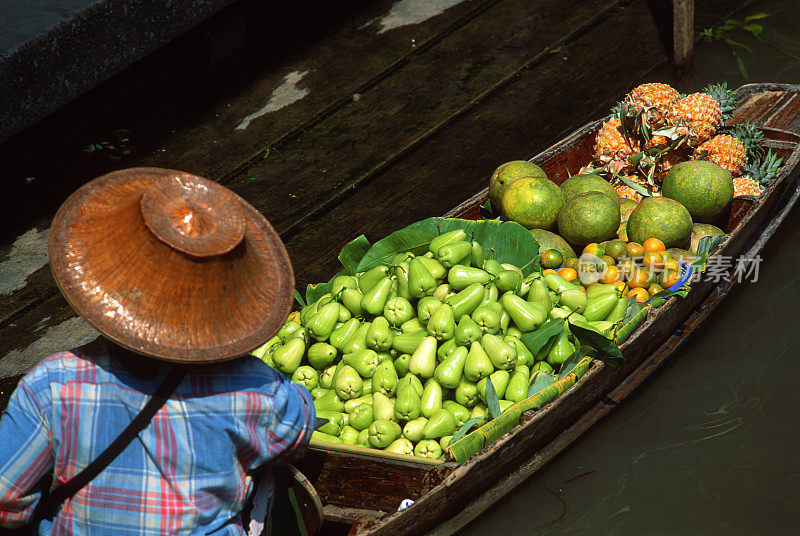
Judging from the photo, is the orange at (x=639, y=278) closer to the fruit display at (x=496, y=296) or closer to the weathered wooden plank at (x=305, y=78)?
the fruit display at (x=496, y=296)

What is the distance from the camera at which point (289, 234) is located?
4.62 metres

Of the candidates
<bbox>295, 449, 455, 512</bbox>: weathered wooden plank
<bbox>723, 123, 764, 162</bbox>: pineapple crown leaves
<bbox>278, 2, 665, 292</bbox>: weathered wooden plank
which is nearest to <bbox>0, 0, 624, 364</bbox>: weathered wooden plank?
<bbox>278, 2, 665, 292</bbox>: weathered wooden plank

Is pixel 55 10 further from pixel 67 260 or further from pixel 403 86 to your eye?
pixel 67 260

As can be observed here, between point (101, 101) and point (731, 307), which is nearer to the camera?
point (731, 307)

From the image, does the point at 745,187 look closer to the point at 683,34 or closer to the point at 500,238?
the point at 500,238

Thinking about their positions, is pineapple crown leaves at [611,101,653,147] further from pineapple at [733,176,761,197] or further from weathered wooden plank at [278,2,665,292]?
weathered wooden plank at [278,2,665,292]

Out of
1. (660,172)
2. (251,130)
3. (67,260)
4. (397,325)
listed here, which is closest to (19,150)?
(251,130)

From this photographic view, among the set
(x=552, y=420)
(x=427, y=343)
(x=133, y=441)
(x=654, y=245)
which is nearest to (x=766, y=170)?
(x=654, y=245)

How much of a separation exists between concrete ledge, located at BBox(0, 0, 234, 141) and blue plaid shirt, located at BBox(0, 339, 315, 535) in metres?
2.99

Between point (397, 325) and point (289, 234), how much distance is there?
1598 millimetres

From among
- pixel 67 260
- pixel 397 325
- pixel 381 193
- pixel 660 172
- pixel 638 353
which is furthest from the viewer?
pixel 381 193

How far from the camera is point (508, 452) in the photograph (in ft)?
9.91

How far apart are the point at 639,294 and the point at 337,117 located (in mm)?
2753

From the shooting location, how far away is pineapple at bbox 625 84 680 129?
429 centimetres
